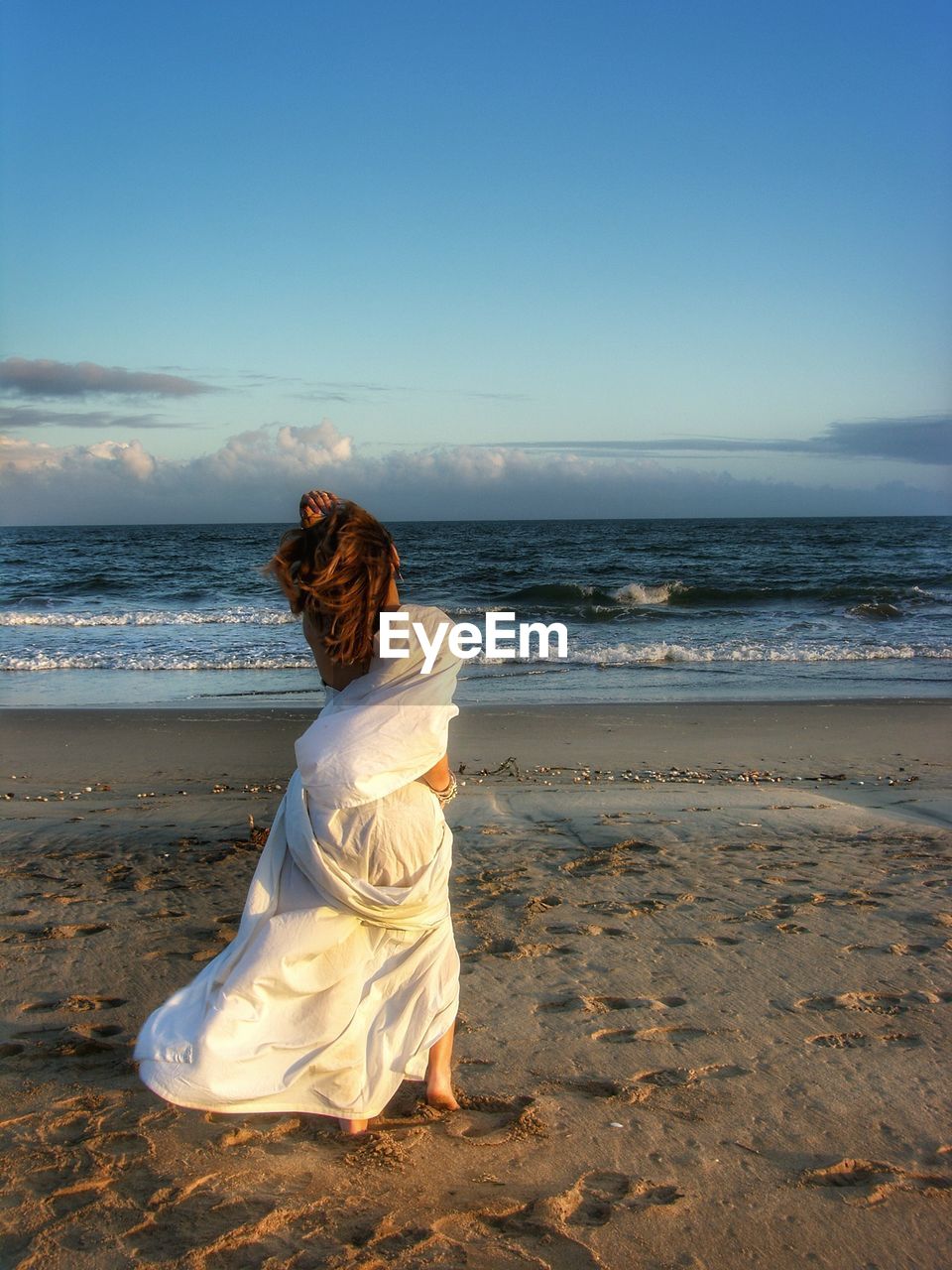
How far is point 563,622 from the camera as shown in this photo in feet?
75.1

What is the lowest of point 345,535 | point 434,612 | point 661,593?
point 661,593

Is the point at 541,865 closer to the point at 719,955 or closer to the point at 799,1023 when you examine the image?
the point at 719,955

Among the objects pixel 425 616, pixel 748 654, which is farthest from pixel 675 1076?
pixel 748 654

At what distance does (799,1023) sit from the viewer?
3.46 meters

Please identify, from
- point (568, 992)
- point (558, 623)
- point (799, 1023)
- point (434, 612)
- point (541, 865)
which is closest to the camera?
point (434, 612)

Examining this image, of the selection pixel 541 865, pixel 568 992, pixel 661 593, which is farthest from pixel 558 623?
pixel 568 992

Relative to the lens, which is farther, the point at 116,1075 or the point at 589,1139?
the point at 116,1075

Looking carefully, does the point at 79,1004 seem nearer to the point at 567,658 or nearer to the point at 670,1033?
the point at 670,1033

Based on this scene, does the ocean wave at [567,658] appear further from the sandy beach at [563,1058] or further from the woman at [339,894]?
the woman at [339,894]

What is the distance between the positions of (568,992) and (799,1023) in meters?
0.79

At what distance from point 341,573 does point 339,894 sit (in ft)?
2.73

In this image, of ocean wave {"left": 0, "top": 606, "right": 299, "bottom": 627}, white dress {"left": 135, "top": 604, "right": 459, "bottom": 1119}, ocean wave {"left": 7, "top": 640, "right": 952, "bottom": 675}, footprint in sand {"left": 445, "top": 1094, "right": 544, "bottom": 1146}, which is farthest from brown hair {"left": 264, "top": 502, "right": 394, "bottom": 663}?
ocean wave {"left": 0, "top": 606, "right": 299, "bottom": 627}

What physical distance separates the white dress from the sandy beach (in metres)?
0.22

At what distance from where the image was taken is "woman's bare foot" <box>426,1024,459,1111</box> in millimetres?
2920
